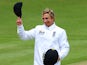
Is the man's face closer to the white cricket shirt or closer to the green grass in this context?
the white cricket shirt

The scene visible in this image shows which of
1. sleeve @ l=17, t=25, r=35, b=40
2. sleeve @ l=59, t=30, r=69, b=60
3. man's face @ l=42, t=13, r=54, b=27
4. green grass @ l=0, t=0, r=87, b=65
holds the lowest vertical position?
green grass @ l=0, t=0, r=87, b=65

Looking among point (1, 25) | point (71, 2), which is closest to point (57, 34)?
point (1, 25)

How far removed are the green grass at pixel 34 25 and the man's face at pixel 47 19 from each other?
21.6ft

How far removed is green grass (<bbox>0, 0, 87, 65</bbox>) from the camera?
14.4 m

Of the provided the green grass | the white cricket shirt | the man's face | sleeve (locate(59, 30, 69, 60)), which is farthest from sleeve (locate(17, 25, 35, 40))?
the green grass

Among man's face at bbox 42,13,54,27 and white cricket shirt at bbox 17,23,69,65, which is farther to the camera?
white cricket shirt at bbox 17,23,69,65

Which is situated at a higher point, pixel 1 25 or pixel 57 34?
pixel 57 34

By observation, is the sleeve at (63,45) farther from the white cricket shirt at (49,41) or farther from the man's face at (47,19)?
the man's face at (47,19)

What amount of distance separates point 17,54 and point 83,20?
11.1m

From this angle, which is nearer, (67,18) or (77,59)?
(77,59)

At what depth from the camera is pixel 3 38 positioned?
18.5 m

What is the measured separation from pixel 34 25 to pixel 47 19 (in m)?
16.5

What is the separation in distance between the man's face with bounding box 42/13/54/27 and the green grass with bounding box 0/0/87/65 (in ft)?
21.6

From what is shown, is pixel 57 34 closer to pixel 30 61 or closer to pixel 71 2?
pixel 30 61
